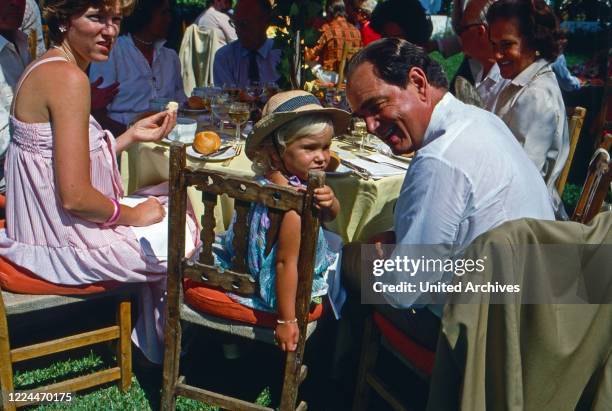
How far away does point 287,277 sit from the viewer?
1.99 meters

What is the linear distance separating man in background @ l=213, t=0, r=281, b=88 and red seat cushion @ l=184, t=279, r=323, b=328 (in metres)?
2.76

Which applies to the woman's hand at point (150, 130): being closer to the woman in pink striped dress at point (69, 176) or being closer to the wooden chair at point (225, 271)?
the woman in pink striped dress at point (69, 176)

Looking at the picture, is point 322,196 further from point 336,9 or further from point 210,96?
point 336,9

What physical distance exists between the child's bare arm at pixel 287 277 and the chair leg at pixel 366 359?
1.42 feet

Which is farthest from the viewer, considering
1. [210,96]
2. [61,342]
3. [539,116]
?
[210,96]

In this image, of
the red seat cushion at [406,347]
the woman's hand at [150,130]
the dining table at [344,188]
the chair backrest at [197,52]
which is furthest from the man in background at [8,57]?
the chair backrest at [197,52]

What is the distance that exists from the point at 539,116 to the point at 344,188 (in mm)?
1107

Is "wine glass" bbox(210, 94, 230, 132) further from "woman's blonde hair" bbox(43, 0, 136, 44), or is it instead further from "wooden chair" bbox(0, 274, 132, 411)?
Answer: "wooden chair" bbox(0, 274, 132, 411)

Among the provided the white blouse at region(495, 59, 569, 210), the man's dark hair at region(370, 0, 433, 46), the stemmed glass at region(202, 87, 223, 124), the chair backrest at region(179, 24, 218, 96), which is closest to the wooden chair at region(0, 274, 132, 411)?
the stemmed glass at region(202, 87, 223, 124)

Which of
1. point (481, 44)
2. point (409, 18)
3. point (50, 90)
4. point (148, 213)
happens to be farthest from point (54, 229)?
point (409, 18)

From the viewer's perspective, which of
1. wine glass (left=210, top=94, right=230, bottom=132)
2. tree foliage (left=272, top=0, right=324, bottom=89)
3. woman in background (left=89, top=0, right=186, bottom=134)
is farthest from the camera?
woman in background (left=89, top=0, right=186, bottom=134)

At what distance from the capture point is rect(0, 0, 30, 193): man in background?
304cm

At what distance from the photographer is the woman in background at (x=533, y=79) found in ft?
9.60

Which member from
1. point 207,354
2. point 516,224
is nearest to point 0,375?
point 207,354
